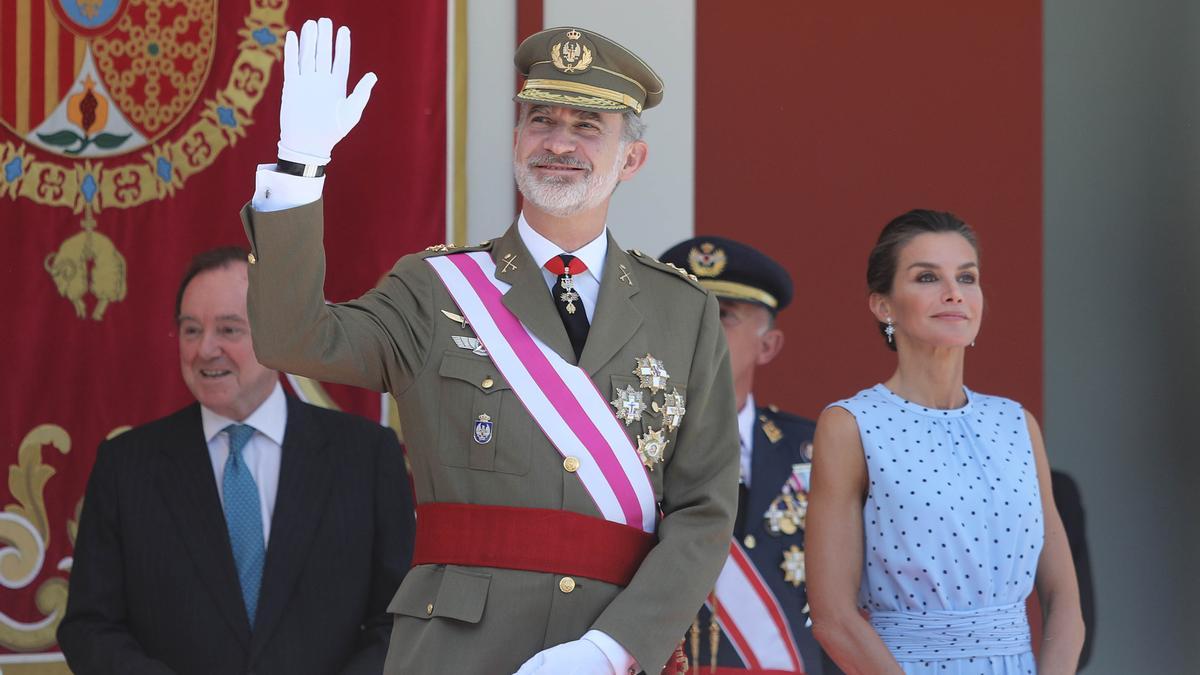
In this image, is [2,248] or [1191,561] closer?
[2,248]

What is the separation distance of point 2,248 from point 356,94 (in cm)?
214

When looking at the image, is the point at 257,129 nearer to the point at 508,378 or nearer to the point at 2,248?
the point at 2,248

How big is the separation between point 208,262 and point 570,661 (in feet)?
5.68

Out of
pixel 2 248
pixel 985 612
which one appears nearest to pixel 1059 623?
pixel 985 612

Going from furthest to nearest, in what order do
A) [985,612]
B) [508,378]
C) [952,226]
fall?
[952,226] → [985,612] → [508,378]

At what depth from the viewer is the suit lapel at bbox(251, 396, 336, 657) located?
11.4ft

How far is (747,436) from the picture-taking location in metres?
3.96

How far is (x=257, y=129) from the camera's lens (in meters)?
4.31

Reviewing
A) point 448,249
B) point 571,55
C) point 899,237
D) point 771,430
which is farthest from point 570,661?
point 771,430

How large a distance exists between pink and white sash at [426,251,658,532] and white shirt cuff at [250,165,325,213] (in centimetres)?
41

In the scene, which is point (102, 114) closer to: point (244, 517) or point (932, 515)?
point (244, 517)

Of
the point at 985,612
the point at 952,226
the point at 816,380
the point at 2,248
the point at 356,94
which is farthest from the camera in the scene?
the point at 816,380

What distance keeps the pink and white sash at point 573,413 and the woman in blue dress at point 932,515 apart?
2.37ft

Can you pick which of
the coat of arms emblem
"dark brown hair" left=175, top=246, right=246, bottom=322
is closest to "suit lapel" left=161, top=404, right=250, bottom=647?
"dark brown hair" left=175, top=246, right=246, bottom=322
